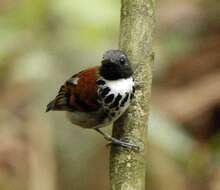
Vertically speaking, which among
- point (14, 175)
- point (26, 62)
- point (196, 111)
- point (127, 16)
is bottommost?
point (14, 175)

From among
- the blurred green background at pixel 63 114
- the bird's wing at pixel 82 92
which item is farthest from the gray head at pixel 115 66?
the blurred green background at pixel 63 114

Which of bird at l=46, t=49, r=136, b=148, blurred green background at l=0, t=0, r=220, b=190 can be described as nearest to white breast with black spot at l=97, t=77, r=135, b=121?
bird at l=46, t=49, r=136, b=148

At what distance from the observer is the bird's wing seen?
321 cm

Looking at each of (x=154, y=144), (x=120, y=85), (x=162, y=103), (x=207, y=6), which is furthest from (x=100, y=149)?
(x=120, y=85)

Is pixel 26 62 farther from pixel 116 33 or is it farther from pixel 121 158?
Result: pixel 121 158

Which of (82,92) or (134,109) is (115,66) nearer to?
(134,109)

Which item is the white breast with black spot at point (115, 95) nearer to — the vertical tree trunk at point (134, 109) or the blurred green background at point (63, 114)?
the vertical tree trunk at point (134, 109)

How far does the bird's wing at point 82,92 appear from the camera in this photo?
10.5 feet

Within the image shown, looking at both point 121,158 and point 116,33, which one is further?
point 116,33

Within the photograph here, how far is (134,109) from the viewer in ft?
9.70

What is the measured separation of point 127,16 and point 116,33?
307cm

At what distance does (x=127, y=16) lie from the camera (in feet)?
9.46

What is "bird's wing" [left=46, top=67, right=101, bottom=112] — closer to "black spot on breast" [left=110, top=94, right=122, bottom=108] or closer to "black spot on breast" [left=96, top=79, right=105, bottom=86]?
"black spot on breast" [left=96, top=79, right=105, bottom=86]

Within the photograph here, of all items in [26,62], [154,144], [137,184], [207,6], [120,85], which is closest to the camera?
[137,184]
